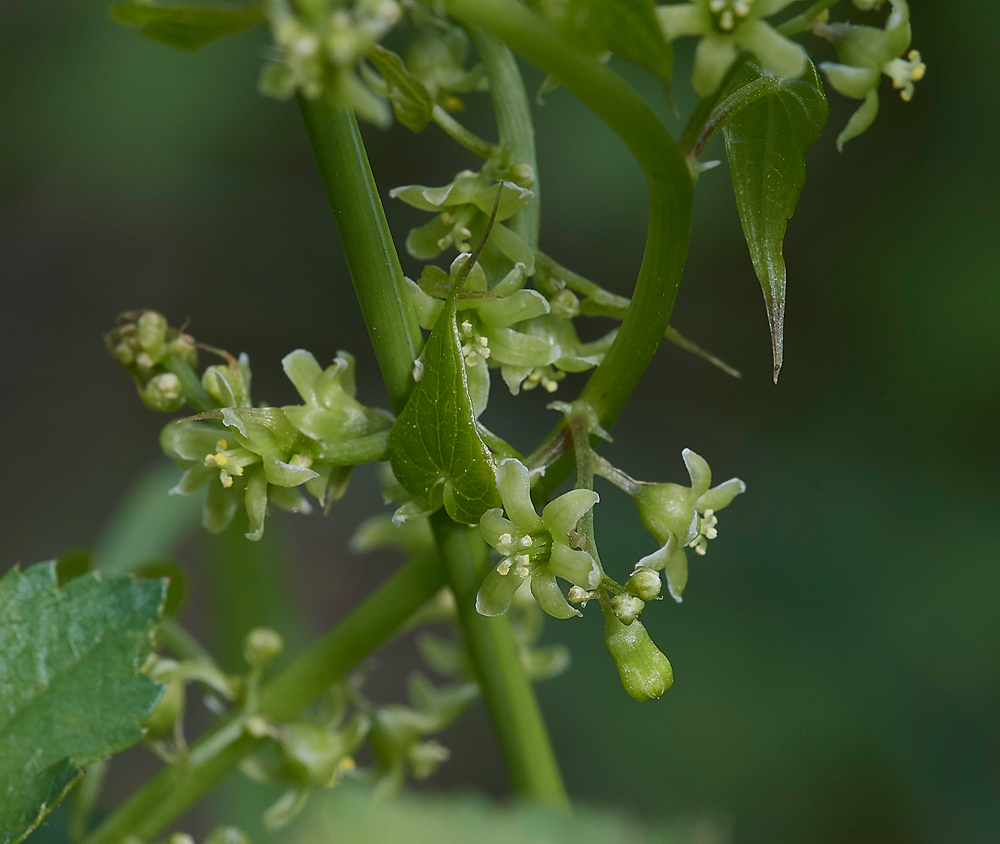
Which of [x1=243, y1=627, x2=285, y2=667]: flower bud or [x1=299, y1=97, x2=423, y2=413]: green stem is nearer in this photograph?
[x1=299, y1=97, x2=423, y2=413]: green stem

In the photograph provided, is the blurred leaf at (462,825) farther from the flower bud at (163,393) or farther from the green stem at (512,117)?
the green stem at (512,117)

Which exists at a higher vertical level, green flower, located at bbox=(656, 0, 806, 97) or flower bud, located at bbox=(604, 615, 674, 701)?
green flower, located at bbox=(656, 0, 806, 97)

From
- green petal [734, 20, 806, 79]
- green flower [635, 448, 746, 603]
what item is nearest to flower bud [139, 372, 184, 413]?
green flower [635, 448, 746, 603]

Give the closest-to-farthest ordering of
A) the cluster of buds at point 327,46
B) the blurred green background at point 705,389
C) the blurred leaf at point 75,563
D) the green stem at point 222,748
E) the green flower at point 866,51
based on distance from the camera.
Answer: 1. the cluster of buds at point 327,46
2. the green flower at point 866,51
3. the green stem at point 222,748
4. the blurred leaf at point 75,563
5. the blurred green background at point 705,389

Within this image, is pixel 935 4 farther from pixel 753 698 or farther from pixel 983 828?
pixel 983 828

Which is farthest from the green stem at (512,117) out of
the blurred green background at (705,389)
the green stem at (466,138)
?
the blurred green background at (705,389)

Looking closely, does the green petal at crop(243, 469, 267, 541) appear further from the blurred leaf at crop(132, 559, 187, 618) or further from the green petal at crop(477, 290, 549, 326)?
the blurred leaf at crop(132, 559, 187, 618)

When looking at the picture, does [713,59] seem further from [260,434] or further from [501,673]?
[501,673]
